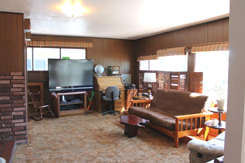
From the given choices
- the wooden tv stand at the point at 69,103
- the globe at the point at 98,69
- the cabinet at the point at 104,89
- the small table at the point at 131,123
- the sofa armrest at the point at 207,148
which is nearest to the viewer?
the sofa armrest at the point at 207,148

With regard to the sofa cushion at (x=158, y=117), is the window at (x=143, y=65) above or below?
above

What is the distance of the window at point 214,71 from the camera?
4.00 metres

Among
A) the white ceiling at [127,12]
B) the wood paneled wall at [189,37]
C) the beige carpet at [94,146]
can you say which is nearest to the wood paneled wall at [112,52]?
the wood paneled wall at [189,37]

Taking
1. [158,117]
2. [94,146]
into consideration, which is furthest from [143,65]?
[94,146]

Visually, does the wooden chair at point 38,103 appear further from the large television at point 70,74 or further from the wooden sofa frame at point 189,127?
the wooden sofa frame at point 189,127

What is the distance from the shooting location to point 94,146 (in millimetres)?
3648

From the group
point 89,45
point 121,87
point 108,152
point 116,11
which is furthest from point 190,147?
point 89,45

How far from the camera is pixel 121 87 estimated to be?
263 inches

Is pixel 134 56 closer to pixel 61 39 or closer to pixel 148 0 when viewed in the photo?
pixel 61 39

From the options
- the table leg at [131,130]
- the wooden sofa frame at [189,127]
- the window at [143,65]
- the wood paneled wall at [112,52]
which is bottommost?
the table leg at [131,130]

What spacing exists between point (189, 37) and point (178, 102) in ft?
5.32

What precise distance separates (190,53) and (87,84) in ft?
11.1

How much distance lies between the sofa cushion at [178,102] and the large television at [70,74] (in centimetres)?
248

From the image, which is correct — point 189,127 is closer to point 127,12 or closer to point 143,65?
point 127,12
